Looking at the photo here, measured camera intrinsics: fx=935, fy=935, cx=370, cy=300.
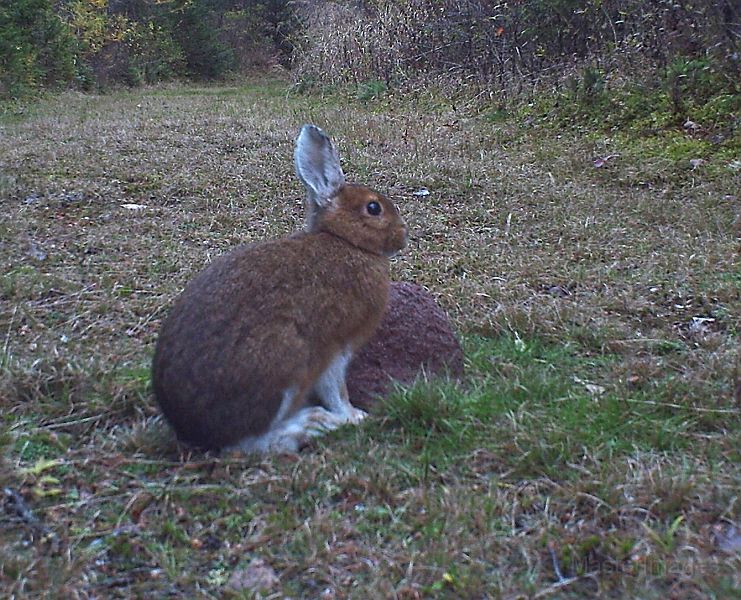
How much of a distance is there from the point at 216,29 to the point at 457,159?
64.1 feet

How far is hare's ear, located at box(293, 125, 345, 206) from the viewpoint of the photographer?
362 cm

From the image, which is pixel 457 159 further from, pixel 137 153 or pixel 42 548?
pixel 42 548

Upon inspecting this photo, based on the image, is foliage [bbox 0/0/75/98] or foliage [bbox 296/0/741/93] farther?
foliage [bbox 0/0/75/98]

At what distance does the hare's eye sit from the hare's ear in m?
0.14

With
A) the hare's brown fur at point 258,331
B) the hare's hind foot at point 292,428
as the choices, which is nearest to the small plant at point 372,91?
the hare's brown fur at point 258,331

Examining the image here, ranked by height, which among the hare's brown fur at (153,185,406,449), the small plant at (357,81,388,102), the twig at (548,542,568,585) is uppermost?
the hare's brown fur at (153,185,406,449)

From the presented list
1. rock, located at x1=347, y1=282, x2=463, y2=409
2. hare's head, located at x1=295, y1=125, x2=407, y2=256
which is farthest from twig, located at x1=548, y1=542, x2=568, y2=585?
hare's head, located at x1=295, y1=125, x2=407, y2=256

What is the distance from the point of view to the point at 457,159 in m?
8.35

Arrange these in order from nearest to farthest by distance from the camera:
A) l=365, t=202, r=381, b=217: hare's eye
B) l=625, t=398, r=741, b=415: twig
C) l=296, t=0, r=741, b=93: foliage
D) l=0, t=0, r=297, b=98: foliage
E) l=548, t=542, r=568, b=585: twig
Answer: l=548, t=542, r=568, b=585: twig < l=625, t=398, r=741, b=415: twig < l=365, t=202, r=381, b=217: hare's eye < l=296, t=0, r=741, b=93: foliage < l=0, t=0, r=297, b=98: foliage

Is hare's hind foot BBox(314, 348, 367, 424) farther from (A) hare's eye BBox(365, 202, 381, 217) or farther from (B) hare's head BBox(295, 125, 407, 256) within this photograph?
(A) hare's eye BBox(365, 202, 381, 217)

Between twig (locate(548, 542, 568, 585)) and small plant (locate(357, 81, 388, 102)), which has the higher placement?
twig (locate(548, 542, 568, 585))

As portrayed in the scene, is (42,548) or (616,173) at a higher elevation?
(42,548)

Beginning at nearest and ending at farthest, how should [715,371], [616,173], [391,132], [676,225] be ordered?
[715,371] < [676,225] < [616,173] < [391,132]

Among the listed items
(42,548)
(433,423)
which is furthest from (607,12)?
(42,548)
